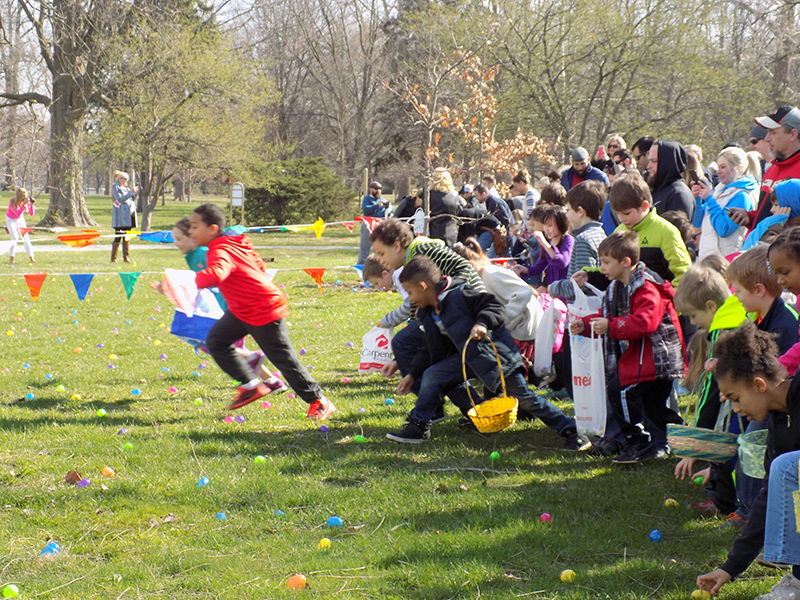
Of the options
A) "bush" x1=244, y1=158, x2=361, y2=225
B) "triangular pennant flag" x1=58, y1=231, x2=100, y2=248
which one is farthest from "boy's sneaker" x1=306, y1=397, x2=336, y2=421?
"bush" x1=244, y1=158, x2=361, y2=225

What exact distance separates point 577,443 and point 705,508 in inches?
46.9

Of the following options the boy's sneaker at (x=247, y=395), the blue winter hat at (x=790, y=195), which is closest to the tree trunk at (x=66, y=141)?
the boy's sneaker at (x=247, y=395)

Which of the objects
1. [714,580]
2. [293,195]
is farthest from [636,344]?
[293,195]

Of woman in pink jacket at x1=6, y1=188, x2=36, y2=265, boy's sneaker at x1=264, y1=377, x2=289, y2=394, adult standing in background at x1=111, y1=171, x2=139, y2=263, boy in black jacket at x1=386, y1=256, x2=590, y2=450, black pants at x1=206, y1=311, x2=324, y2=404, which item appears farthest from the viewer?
adult standing in background at x1=111, y1=171, x2=139, y2=263

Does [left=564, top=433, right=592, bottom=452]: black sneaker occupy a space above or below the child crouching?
below

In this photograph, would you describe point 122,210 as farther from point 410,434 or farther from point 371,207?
point 410,434

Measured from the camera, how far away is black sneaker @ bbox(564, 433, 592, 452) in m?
5.20

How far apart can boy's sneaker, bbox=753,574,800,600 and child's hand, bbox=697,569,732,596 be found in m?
0.17

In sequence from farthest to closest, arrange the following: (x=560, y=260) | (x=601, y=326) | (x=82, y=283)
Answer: (x=82, y=283), (x=560, y=260), (x=601, y=326)

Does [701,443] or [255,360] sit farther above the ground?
[701,443]

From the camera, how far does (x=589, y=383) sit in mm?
4973

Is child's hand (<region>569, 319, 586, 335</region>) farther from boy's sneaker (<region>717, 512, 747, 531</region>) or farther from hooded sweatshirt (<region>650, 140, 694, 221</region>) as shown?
hooded sweatshirt (<region>650, 140, 694, 221</region>)

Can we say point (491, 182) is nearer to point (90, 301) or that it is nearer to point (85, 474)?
point (90, 301)

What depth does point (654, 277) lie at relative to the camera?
4902 millimetres
